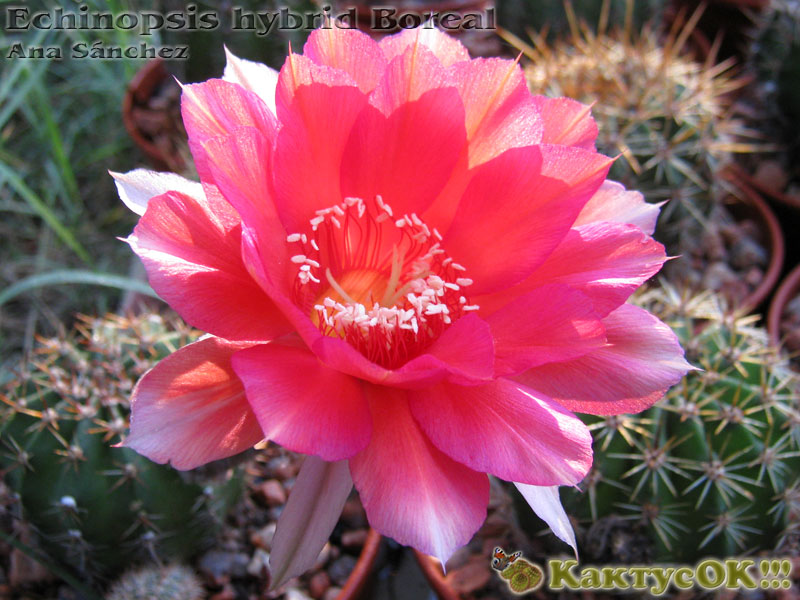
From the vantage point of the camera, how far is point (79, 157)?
97.3 inches

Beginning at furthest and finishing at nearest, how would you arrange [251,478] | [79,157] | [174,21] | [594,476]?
[79,157]
[174,21]
[251,478]
[594,476]

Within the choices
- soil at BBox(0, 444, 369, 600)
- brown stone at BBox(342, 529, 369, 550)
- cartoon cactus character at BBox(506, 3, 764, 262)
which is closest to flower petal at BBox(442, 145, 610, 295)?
soil at BBox(0, 444, 369, 600)

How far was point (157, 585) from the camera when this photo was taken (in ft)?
3.59

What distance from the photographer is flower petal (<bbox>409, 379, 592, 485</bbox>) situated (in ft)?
2.30

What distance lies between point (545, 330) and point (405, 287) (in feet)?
0.78

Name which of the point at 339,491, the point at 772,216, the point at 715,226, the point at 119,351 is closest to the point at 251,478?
the point at 119,351

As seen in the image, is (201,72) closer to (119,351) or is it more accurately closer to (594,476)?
(119,351)

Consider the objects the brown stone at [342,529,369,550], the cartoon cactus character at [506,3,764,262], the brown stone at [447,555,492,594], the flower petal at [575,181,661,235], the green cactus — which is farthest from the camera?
the green cactus

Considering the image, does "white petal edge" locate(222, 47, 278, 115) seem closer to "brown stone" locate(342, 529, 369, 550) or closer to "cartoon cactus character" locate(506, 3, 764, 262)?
"brown stone" locate(342, 529, 369, 550)

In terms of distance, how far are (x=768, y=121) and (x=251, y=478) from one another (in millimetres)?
2213

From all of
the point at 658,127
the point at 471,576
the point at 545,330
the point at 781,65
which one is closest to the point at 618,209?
the point at 545,330

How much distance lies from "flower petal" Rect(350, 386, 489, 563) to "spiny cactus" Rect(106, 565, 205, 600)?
0.57m

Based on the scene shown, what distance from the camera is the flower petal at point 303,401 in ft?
2.15

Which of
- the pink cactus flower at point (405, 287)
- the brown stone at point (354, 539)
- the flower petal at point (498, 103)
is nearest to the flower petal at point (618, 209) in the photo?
the pink cactus flower at point (405, 287)
